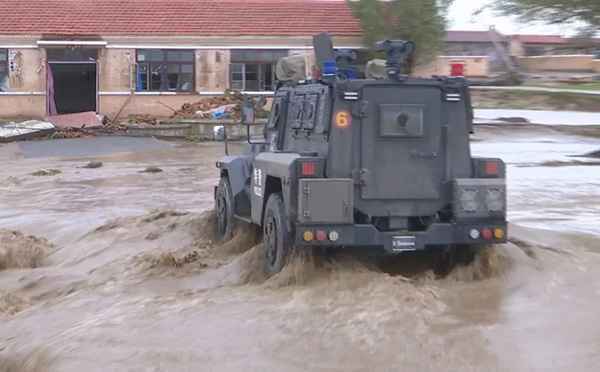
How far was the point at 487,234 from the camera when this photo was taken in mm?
8336

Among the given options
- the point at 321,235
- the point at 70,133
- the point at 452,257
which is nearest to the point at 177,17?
the point at 70,133

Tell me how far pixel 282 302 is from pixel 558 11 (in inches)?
732

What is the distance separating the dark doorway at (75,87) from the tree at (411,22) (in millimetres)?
11284

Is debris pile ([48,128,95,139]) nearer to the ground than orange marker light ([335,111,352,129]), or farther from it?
nearer to the ground

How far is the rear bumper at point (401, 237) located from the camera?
26.2 feet

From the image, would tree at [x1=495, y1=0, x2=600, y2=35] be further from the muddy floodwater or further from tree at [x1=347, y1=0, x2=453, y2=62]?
the muddy floodwater

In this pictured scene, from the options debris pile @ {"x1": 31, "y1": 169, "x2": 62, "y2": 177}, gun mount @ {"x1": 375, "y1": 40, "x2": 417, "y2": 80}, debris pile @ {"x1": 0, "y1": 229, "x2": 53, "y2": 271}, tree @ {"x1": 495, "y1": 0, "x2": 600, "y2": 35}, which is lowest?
debris pile @ {"x1": 0, "y1": 229, "x2": 53, "y2": 271}

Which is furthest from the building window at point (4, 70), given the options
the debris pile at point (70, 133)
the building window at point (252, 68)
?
the building window at point (252, 68)

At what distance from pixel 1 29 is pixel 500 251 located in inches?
1229

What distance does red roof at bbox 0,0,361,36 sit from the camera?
36.8 metres

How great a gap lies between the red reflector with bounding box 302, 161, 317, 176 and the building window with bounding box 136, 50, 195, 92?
29.3 m

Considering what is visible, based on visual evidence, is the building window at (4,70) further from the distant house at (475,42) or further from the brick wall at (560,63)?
the brick wall at (560,63)

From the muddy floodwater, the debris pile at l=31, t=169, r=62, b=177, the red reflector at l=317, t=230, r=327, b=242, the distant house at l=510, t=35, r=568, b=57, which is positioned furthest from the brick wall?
the red reflector at l=317, t=230, r=327, b=242

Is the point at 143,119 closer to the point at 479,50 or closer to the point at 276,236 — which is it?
the point at 276,236
